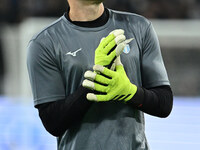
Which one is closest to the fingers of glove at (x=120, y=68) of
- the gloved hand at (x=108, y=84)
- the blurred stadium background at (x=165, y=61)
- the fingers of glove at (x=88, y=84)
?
the gloved hand at (x=108, y=84)

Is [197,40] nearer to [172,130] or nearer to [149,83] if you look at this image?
[172,130]

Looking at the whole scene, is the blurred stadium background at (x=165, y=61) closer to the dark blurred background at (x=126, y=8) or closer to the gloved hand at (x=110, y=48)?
the dark blurred background at (x=126, y=8)

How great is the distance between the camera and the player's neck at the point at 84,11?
5.11 ft

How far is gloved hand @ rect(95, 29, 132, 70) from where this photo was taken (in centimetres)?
140

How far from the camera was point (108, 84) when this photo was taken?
55.9 inches

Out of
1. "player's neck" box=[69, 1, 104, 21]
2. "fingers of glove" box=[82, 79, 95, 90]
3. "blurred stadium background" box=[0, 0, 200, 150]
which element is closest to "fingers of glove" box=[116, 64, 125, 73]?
"fingers of glove" box=[82, 79, 95, 90]

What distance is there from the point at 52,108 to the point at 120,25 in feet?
1.23

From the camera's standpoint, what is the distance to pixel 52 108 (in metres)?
1.51

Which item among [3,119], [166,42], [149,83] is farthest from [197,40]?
[149,83]

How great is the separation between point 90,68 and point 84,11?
0.68 ft

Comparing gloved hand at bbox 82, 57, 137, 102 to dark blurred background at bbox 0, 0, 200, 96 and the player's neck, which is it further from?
dark blurred background at bbox 0, 0, 200, 96

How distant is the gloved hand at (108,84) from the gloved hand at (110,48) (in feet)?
0.10

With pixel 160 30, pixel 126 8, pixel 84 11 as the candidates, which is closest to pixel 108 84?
pixel 84 11

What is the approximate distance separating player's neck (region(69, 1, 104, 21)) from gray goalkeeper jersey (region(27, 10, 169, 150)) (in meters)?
0.04
